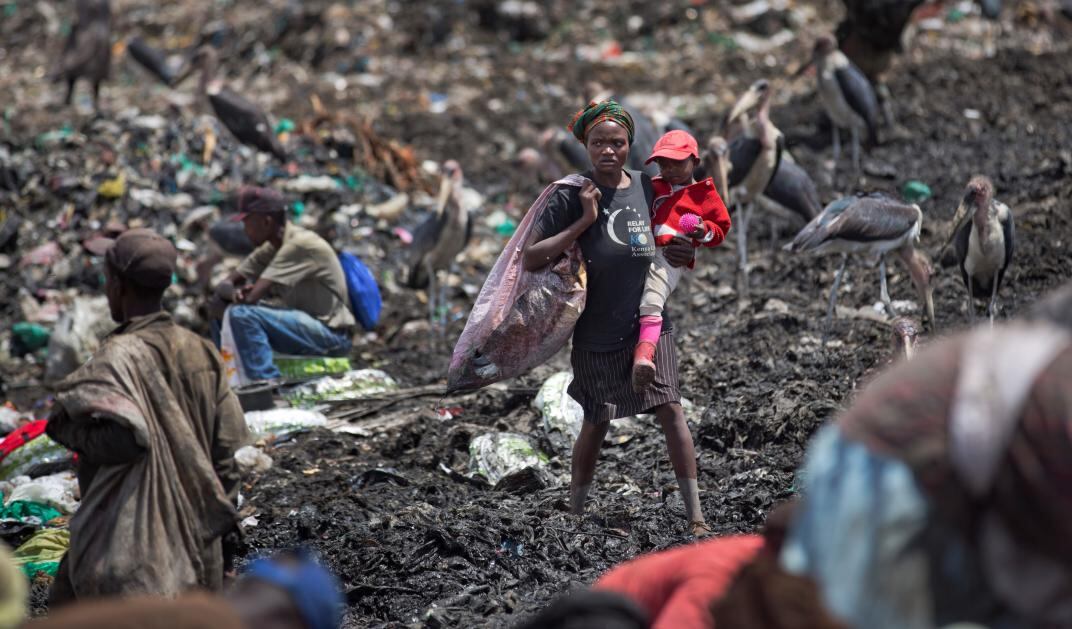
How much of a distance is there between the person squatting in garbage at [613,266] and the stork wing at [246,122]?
27.1 feet

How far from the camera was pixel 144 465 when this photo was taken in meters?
3.59

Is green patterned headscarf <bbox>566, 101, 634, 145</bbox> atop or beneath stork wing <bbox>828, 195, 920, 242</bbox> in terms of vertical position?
atop

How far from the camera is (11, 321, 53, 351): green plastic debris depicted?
412 inches

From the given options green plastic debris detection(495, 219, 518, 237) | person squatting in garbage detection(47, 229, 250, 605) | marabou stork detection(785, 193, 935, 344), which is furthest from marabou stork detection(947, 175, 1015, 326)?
green plastic debris detection(495, 219, 518, 237)

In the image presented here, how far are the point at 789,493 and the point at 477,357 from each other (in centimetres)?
152

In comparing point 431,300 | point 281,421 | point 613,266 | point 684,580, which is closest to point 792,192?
point 431,300

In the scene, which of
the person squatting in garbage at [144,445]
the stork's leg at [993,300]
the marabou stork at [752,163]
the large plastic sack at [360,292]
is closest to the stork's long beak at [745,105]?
the marabou stork at [752,163]

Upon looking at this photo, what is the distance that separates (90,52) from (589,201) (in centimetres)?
1375

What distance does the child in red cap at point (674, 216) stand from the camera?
15.3 feet

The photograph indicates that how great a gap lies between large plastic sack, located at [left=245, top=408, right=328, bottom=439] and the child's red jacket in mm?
3205

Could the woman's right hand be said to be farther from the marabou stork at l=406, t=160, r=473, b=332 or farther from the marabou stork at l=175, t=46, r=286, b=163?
the marabou stork at l=175, t=46, r=286, b=163

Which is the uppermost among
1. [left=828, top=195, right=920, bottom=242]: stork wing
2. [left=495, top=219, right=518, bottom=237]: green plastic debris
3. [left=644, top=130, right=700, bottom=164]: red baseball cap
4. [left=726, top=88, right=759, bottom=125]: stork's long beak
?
[left=644, top=130, right=700, bottom=164]: red baseball cap

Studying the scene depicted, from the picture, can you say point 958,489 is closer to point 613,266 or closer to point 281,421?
point 613,266

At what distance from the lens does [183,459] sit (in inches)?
145
